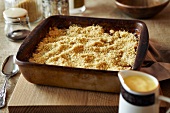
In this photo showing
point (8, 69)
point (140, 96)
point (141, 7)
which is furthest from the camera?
point (141, 7)

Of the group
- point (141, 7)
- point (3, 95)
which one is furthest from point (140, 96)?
point (141, 7)

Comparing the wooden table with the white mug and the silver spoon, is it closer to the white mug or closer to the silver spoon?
the silver spoon

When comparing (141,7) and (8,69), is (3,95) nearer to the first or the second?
(8,69)

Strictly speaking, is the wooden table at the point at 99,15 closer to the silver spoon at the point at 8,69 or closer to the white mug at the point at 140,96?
the silver spoon at the point at 8,69

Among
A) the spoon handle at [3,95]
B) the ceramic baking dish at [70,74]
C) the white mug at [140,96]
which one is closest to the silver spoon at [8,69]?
the spoon handle at [3,95]

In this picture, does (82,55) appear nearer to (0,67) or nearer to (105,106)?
(105,106)

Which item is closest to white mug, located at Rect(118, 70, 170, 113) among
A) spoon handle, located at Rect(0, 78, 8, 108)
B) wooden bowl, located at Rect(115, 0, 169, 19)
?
spoon handle, located at Rect(0, 78, 8, 108)
